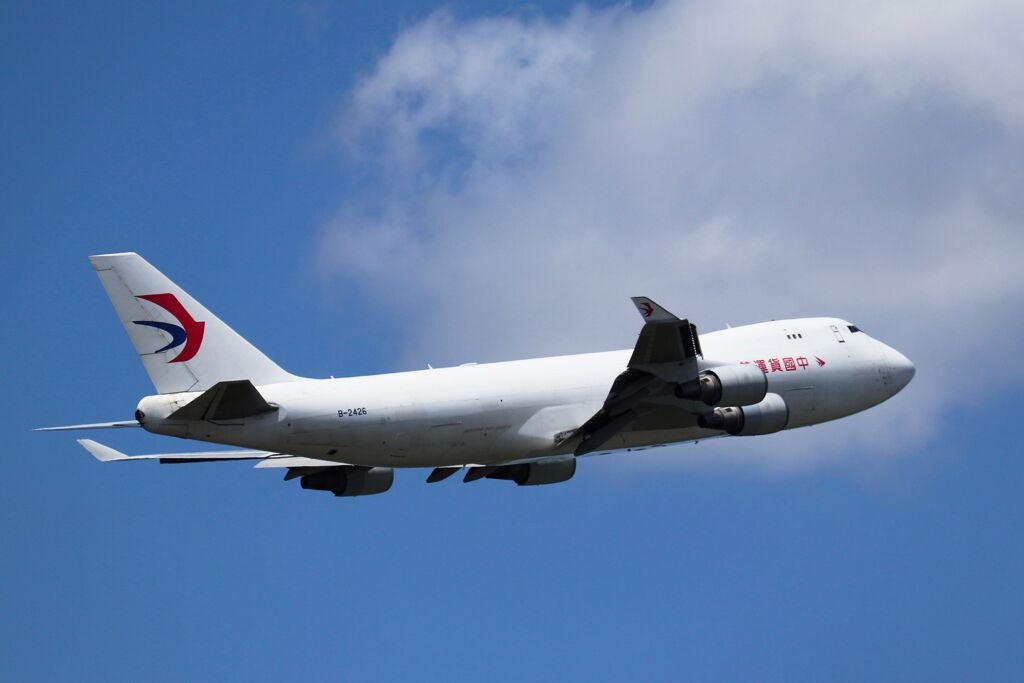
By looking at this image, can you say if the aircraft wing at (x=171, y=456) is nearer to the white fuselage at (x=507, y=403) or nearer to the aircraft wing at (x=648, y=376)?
the white fuselage at (x=507, y=403)

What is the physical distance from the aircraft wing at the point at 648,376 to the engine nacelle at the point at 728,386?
0.36 meters

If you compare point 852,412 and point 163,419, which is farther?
point 852,412

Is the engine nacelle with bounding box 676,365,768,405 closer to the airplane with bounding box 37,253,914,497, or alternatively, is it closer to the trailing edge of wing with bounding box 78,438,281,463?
the airplane with bounding box 37,253,914,497

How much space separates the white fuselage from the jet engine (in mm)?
1928

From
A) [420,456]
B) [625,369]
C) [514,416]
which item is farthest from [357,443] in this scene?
[625,369]

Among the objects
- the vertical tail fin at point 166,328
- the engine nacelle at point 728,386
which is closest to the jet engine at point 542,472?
the engine nacelle at point 728,386

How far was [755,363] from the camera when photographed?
151 feet

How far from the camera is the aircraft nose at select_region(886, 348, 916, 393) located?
4988 cm

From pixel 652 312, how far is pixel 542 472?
924 centimetres

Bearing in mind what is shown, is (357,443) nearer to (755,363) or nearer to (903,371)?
(755,363)

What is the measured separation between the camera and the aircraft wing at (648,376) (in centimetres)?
3956

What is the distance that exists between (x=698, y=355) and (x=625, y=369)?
2.87 metres

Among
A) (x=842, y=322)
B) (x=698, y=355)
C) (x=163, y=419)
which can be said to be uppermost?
(x=842, y=322)

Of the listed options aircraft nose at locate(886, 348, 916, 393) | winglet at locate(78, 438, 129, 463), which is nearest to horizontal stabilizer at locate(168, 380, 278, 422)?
winglet at locate(78, 438, 129, 463)
